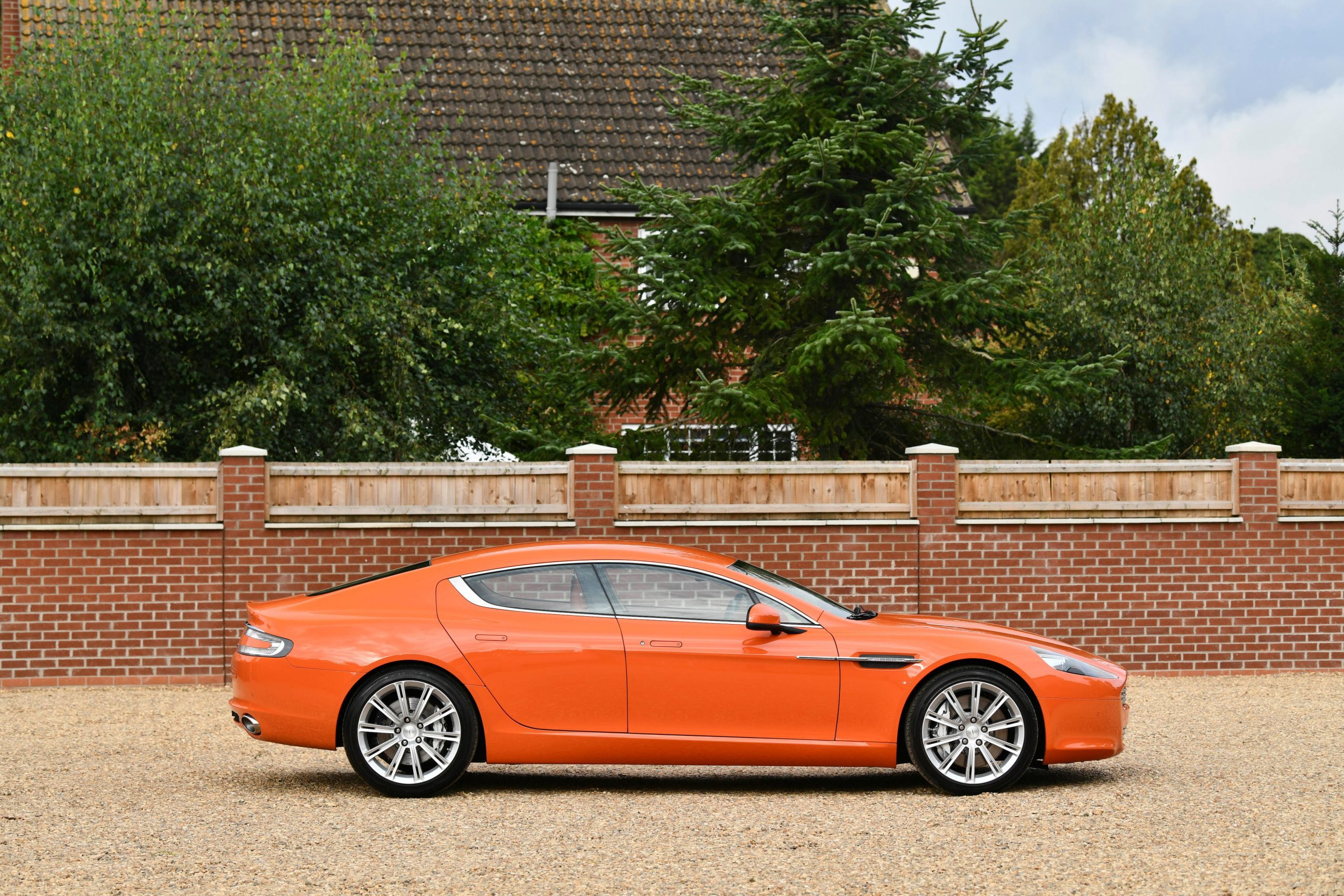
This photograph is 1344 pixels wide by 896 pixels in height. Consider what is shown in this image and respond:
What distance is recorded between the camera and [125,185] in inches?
503

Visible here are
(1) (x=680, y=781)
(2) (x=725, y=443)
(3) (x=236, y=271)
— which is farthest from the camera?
(2) (x=725, y=443)

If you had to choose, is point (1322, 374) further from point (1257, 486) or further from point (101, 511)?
point (101, 511)

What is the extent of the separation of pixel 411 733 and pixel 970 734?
2.96 m

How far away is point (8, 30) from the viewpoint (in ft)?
72.7

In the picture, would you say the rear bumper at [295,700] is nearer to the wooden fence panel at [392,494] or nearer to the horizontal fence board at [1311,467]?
the wooden fence panel at [392,494]

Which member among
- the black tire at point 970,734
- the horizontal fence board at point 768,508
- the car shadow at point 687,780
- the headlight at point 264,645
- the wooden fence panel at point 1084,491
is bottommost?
the car shadow at point 687,780

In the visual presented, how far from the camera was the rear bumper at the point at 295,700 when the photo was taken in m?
7.48

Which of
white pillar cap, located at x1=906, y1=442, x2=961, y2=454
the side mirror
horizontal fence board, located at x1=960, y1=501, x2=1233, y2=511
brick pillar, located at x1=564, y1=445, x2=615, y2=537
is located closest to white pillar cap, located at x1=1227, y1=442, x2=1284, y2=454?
horizontal fence board, located at x1=960, y1=501, x2=1233, y2=511

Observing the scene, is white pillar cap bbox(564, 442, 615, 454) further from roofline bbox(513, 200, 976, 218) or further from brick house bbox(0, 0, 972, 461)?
roofline bbox(513, 200, 976, 218)

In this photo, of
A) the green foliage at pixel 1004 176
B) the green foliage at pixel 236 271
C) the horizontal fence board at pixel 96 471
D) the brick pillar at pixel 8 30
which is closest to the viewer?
the horizontal fence board at pixel 96 471

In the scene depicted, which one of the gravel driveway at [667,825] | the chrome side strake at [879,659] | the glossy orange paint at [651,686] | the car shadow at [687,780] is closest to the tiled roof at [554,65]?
the car shadow at [687,780]

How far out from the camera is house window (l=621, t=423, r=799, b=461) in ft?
50.0

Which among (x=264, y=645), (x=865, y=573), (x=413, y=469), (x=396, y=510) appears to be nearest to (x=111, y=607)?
(x=396, y=510)

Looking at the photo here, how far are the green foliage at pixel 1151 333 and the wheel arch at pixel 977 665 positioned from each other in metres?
9.10
